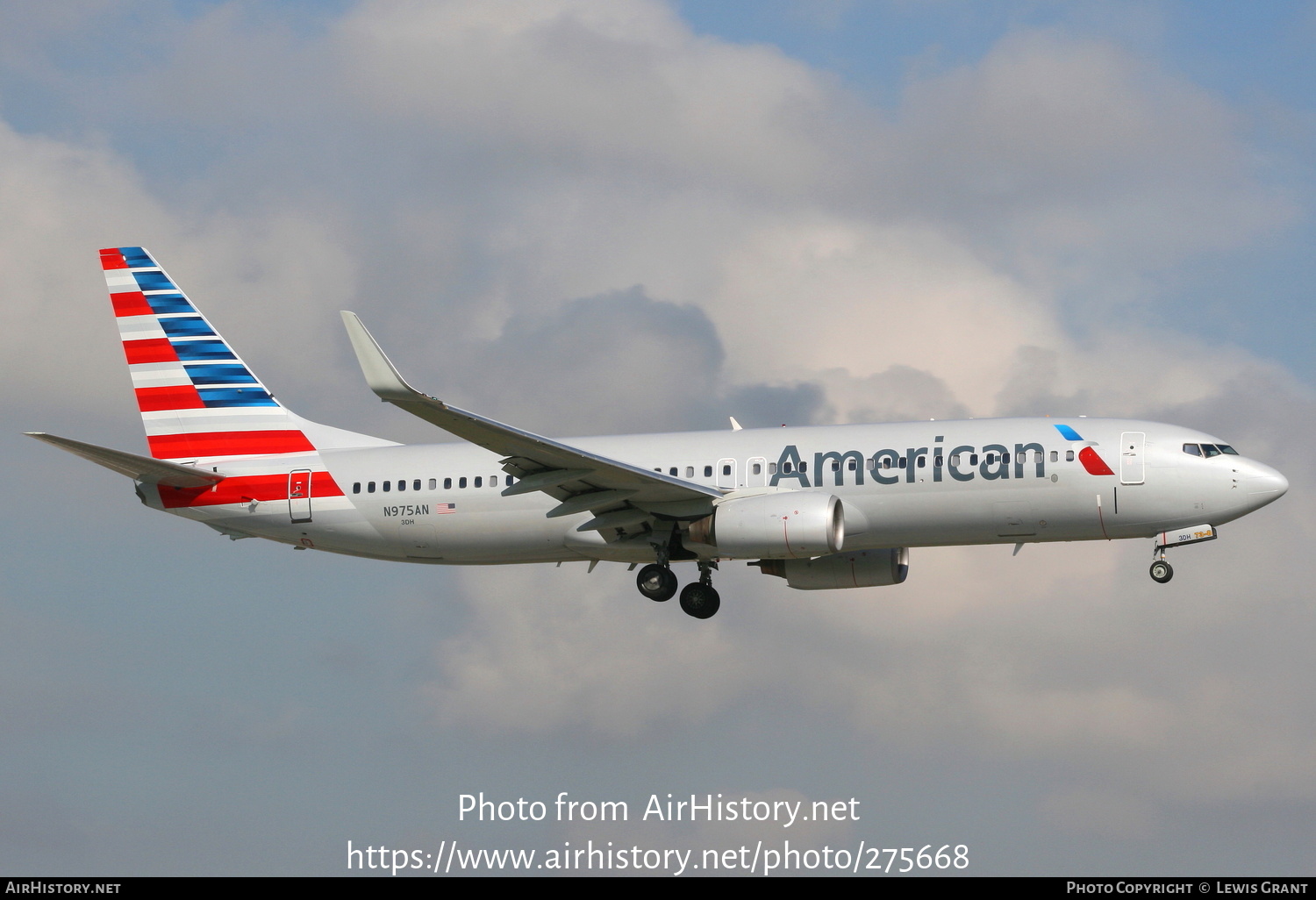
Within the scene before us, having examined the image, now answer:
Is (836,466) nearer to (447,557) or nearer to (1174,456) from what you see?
(1174,456)

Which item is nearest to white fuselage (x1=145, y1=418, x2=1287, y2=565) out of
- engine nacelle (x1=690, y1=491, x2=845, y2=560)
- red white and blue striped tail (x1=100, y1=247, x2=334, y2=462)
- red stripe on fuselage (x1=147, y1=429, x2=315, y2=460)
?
engine nacelle (x1=690, y1=491, x2=845, y2=560)

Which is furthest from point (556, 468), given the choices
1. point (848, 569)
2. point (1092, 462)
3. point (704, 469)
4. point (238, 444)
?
point (1092, 462)

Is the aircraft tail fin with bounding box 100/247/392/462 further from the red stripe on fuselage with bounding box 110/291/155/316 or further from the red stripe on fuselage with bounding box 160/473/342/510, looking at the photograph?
the red stripe on fuselage with bounding box 160/473/342/510

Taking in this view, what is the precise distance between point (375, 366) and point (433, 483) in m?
9.65

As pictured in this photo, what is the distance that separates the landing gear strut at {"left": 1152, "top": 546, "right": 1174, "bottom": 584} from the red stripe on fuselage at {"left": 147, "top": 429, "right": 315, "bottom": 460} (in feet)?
76.7

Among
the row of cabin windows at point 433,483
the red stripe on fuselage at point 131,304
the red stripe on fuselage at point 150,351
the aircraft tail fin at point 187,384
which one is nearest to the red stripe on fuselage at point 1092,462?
the row of cabin windows at point 433,483

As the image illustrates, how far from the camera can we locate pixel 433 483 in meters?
43.0

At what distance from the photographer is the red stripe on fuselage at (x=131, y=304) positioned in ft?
157

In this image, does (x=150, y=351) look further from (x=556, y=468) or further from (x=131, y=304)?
(x=556, y=468)

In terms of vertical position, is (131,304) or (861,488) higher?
(131,304)

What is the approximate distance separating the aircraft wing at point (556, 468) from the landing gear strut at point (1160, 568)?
36.4 ft

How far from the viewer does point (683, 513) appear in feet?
133

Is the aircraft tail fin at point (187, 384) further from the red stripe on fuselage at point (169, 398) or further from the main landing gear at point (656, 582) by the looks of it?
the main landing gear at point (656, 582)

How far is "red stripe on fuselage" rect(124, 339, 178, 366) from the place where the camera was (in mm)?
47406
